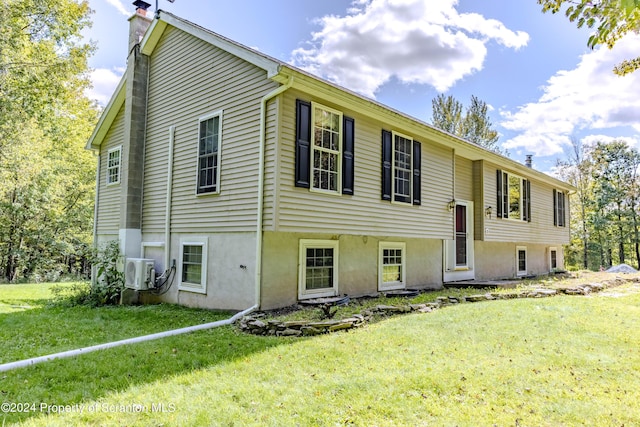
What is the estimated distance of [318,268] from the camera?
8.30 metres

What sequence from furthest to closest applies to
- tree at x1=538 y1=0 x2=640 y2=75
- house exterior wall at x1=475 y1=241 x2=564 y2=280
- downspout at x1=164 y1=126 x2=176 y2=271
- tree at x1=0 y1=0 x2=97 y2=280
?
tree at x1=0 y1=0 x2=97 y2=280 < house exterior wall at x1=475 y1=241 x2=564 y2=280 < downspout at x1=164 y1=126 x2=176 y2=271 < tree at x1=538 y1=0 x2=640 y2=75

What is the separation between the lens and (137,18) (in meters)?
A: 10.5

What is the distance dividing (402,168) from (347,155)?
2.25m

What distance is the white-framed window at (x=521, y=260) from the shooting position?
15.5 m

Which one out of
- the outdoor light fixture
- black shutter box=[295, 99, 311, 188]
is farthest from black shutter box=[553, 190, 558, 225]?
black shutter box=[295, 99, 311, 188]

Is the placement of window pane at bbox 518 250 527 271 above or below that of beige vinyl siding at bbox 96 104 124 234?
below

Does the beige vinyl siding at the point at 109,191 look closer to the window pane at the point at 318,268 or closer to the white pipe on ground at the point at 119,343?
the white pipe on ground at the point at 119,343

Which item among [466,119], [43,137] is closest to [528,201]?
[466,119]

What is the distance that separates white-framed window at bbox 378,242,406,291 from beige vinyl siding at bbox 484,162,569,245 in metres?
4.20

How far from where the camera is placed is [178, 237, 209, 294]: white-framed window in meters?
8.25

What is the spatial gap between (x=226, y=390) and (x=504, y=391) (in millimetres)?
2640

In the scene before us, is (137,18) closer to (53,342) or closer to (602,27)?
(53,342)

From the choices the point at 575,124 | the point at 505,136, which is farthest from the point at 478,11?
the point at 575,124

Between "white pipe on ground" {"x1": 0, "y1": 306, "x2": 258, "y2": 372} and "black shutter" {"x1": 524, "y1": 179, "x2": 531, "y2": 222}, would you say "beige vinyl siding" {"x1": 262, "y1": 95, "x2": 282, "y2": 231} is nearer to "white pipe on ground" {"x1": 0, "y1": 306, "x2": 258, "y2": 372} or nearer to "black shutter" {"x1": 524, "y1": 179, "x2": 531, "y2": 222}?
"white pipe on ground" {"x1": 0, "y1": 306, "x2": 258, "y2": 372}
